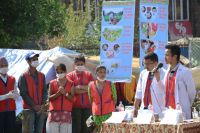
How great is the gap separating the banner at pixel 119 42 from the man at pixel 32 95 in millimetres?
1450

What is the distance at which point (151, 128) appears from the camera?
29.1ft

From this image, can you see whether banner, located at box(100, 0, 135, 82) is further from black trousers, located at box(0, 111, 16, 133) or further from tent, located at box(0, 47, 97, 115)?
black trousers, located at box(0, 111, 16, 133)

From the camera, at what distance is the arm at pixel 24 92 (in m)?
12.8

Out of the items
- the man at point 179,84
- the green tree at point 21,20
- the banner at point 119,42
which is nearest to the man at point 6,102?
the banner at point 119,42

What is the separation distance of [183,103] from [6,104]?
4.48 meters

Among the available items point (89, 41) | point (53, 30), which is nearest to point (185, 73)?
point (53, 30)

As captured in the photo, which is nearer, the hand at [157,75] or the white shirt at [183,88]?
the white shirt at [183,88]

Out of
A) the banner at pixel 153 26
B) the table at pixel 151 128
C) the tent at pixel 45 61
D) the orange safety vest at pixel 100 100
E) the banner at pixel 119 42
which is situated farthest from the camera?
the tent at pixel 45 61

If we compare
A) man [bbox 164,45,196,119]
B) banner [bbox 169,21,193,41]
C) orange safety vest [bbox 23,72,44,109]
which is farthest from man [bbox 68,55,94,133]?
banner [bbox 169,21,193,41]

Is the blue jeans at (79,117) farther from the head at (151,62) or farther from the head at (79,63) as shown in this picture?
the head at (151,62)

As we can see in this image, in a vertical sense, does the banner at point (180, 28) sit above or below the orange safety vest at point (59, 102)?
above

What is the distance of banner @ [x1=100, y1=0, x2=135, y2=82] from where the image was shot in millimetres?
13414

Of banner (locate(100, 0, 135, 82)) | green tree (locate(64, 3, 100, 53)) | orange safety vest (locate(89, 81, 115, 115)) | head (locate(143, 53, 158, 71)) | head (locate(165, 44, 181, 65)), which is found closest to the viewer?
head (locate(165, 44, 181, 65))

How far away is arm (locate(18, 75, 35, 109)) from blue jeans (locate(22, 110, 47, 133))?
196 mm
